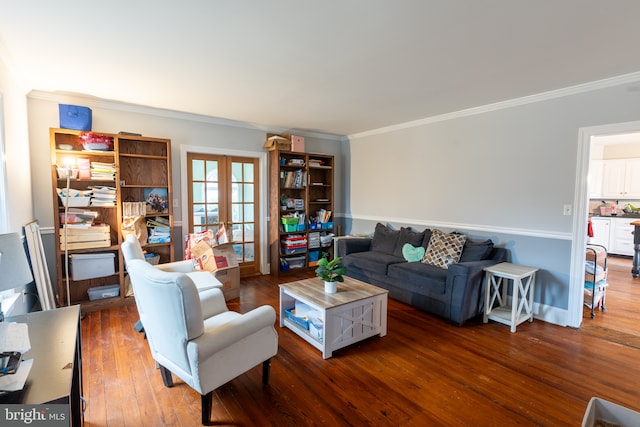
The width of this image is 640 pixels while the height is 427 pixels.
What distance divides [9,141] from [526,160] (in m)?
4.94

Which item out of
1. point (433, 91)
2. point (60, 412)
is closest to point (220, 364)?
point (60, 412)

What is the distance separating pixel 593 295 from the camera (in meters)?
3.26

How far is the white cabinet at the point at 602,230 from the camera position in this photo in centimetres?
625

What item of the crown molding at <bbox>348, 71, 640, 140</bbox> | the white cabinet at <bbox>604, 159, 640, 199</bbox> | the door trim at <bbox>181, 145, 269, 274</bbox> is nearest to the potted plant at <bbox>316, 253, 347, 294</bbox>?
the door trim at <bbox>181, 145, 269, 274</bbox>

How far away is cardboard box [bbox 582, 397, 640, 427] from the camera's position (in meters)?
1.21

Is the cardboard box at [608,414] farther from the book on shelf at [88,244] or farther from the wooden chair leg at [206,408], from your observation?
the book on shelf at [88,244]

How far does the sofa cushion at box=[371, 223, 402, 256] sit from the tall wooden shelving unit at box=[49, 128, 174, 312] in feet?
9.27

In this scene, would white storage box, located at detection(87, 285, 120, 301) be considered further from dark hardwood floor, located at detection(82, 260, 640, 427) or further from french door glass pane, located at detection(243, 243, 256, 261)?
french door glass pane, located at detection(243, 243, 256, 261)

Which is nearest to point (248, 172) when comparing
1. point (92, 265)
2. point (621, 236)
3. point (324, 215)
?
point (324, 215)

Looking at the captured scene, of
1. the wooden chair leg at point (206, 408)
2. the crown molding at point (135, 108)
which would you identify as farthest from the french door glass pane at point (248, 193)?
the wooden chair leg at point (206, 408)

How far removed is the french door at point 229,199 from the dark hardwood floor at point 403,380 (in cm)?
174

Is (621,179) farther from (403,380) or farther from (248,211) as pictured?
(248,211)

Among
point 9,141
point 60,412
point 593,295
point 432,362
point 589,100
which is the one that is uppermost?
point 589,100

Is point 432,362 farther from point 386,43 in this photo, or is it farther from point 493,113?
point 493,113
